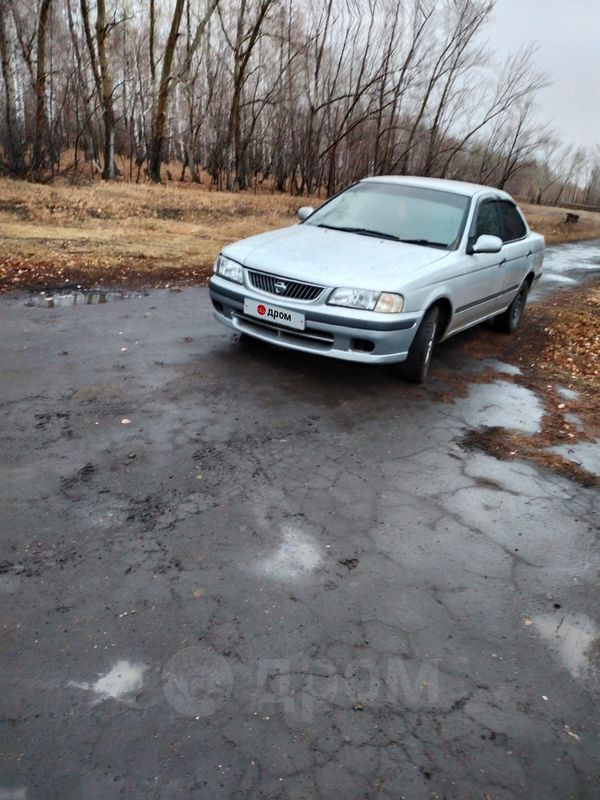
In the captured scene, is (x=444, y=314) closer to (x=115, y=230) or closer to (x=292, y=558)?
(x=292, y=558)

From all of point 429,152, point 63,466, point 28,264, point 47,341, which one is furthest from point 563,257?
point 429,152

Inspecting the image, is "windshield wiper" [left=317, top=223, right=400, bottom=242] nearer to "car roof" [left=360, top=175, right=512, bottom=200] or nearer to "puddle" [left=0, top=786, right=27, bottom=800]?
"car roof" [left=360, top=175, right=512, bottom=200]

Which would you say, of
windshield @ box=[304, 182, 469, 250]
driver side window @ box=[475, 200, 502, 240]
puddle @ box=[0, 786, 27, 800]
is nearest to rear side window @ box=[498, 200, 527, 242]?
driver side window @ box=[475, 200, 502, 240]

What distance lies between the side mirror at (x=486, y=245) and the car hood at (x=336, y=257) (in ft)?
1.24

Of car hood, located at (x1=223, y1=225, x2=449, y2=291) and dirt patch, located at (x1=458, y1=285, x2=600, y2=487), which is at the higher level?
car hood, located at (x1=223, y1=225, x2=449, y2=291)

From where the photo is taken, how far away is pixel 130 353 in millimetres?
5629

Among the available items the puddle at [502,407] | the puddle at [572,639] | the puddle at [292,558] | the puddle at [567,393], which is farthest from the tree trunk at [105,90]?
the puddle at [572,639]

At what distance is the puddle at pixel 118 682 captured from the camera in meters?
2.21

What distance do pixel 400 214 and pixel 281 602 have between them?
14.1 ft

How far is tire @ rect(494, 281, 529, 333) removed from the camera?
24.7 feet

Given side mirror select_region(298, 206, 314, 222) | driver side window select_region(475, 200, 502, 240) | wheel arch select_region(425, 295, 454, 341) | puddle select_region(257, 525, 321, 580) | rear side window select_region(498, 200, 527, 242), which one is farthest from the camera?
rear side window select_region(498, 200, 527, 242)

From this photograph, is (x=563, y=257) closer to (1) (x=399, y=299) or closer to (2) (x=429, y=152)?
(1) (x=399, y=299)

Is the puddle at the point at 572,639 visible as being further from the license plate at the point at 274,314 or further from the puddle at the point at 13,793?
the license plate at the point at 274,314

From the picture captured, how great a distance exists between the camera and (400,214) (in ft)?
Result: 19.4
